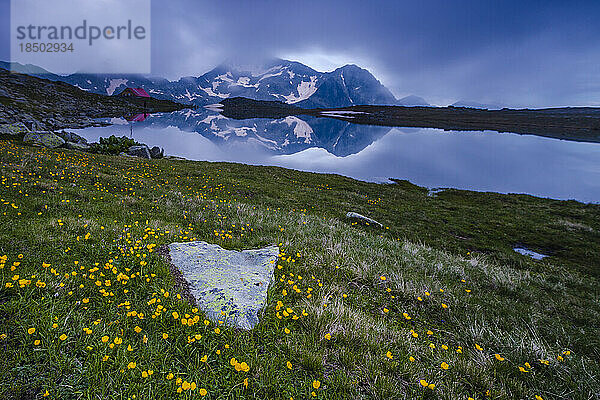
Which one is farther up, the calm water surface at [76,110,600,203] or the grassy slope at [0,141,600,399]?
the calm water surface at [76,110,600,203]

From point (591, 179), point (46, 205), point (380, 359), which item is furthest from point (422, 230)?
point (591, 179)

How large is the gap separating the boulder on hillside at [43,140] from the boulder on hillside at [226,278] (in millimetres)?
38260

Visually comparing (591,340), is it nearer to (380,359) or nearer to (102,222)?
(380,359)

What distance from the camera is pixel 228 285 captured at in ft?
16.6

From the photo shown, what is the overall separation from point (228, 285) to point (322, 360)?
2246 mm

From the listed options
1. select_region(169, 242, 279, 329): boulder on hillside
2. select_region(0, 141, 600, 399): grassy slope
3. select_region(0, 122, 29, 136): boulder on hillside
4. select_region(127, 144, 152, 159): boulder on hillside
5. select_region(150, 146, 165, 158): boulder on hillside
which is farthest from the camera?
select_region(150, 146, 165, 158): boulder on hillside

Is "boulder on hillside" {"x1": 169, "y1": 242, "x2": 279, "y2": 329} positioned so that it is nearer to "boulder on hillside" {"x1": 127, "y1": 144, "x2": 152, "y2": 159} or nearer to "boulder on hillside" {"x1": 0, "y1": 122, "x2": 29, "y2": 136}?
"boulder on hillside" {"x1": 127, "y1": 144, "x2": 152, "y2": 159}

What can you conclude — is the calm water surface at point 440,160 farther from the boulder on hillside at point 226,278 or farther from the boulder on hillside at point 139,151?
the boulder on hillside at point 226,278

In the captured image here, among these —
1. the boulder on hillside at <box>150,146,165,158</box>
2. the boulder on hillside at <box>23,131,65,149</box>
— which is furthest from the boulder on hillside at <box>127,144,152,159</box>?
the boulder on hillside at <box>23,131,65,149</box>

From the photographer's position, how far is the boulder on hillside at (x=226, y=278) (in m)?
4.39

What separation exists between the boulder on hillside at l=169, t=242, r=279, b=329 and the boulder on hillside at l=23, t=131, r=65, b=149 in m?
38.3

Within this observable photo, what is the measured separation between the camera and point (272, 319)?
4.57m

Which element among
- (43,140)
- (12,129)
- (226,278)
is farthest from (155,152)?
(226,278)

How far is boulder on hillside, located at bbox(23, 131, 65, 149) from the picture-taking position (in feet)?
105
